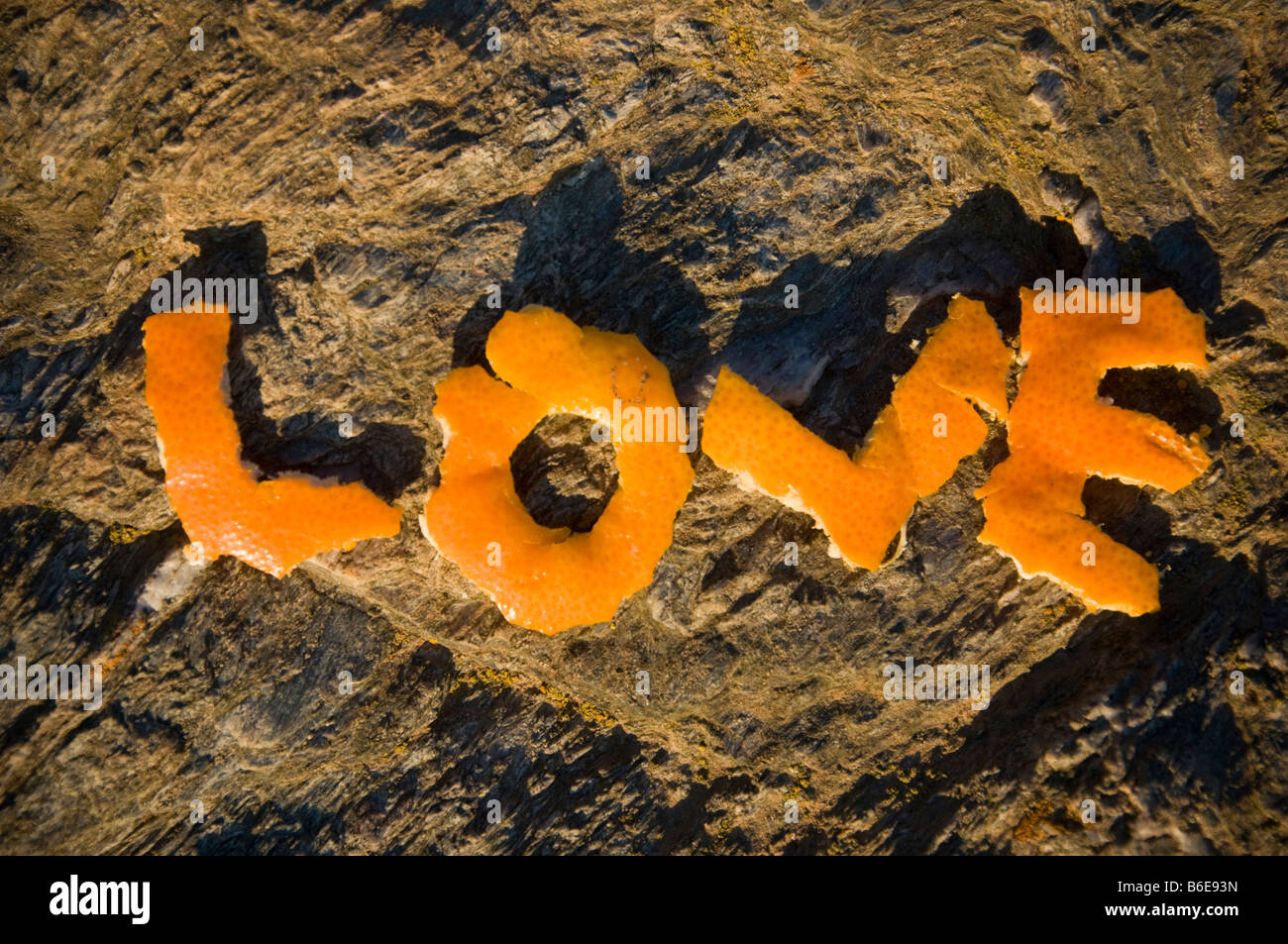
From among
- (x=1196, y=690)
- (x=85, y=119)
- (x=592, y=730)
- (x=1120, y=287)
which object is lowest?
(x=592, y=730)

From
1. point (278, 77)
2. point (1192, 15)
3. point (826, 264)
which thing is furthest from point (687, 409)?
point (1192, 15)

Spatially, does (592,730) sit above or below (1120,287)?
below

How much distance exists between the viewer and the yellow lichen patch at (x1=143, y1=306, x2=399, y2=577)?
1152cm

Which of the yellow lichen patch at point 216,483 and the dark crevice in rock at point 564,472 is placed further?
the dark crevice in rock at point 564,472

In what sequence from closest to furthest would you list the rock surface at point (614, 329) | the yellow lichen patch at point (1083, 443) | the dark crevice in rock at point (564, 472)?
the yellow lichen patch at point (1083, 443) < the rock surface at point (614, 329) < the dark crevice in rock at point (564, 472)

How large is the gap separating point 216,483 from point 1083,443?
14502 mm

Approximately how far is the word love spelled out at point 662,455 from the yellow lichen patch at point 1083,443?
0.10 feet

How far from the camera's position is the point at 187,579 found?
12.4m

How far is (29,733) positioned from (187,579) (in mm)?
3770

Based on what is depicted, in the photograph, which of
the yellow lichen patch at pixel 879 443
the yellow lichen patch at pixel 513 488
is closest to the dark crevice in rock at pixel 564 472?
the yellow lichen patch at pixel 513 488

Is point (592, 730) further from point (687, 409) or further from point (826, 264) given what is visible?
point (826, 264)

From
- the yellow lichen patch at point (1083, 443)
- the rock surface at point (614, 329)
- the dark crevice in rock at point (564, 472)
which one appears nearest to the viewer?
the yellow lichen patch at point (1083, 443)

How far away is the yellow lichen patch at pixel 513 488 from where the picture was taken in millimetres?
11492

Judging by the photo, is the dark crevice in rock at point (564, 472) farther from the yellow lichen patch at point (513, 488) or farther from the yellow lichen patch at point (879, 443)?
the yellow lichen patch at point (879, 443)
